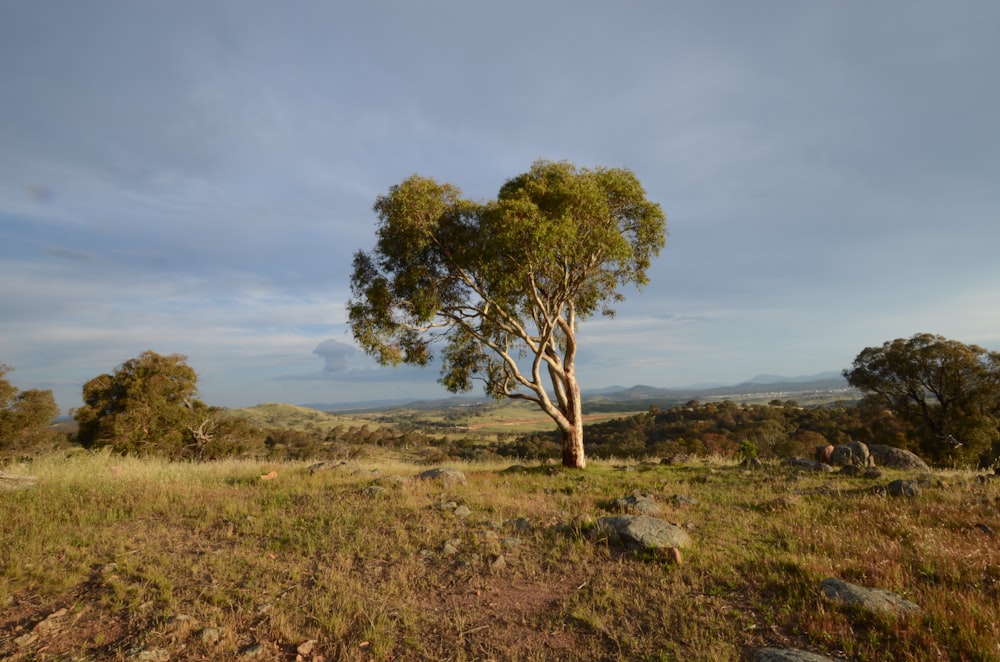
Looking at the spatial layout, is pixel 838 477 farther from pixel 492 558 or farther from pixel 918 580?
pixel 492 558

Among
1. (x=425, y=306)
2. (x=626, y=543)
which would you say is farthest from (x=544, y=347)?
(x=626, y=543)

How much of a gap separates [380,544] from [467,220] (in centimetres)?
1433

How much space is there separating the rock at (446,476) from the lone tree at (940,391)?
35557mm

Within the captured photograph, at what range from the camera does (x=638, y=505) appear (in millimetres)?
10711

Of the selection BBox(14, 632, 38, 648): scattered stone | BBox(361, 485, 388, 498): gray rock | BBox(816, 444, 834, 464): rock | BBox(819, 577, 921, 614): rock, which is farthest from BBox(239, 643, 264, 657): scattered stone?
BBox(816, 444, 834, 464): rock

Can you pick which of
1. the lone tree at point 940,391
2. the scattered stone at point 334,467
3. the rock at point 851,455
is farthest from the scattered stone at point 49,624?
the lone tree at point 940,391

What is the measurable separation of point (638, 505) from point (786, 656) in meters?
6.13

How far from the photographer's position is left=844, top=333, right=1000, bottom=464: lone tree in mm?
31234

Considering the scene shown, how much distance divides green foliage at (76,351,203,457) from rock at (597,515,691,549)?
36.9 meters

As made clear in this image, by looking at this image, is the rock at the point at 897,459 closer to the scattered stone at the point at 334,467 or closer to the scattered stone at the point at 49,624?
the scattered stone at the point at 334,467

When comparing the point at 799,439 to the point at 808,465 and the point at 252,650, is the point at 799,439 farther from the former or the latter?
the point at 252,650

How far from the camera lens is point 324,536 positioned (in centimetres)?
890

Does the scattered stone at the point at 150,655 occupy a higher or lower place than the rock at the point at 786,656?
higher

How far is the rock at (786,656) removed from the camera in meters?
4.59
